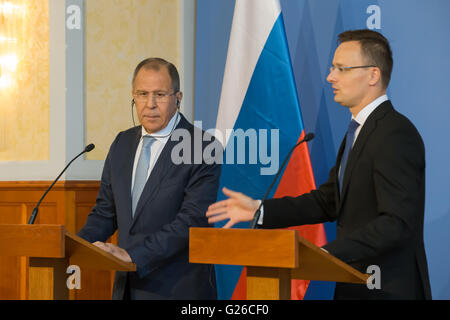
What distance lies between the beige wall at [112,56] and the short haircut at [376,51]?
2.24 meters

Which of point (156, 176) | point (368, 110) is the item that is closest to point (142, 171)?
point (156, 176)

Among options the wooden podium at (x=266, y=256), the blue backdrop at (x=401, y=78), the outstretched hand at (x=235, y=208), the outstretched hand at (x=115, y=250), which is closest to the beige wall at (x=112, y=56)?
the blue backdrop at (x=401, y=78)

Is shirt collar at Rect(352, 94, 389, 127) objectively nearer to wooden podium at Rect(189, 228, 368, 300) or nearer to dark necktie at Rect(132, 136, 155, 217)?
wooden podium at Rect(189, 228, 368, 300)

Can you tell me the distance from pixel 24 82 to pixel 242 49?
5.19 ft

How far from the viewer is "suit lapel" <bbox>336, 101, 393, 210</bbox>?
2527mm

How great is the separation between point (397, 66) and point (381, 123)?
1.67 m

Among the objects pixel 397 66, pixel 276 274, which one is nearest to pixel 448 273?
Answer: pixel 397 66

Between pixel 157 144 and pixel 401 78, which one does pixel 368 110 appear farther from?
pixel 401 78

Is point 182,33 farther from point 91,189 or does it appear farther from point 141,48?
point 91,189

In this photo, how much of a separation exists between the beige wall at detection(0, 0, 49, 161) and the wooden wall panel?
0.25 m

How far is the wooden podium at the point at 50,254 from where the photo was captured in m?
2.33

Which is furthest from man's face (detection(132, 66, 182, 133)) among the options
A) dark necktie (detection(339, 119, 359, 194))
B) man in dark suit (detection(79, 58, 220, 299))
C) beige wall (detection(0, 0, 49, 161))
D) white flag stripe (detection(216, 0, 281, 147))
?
beige wall (detection(0, 0, 49, 161))

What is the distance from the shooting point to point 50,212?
14.2 ft

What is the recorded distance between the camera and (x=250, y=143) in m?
4.19
